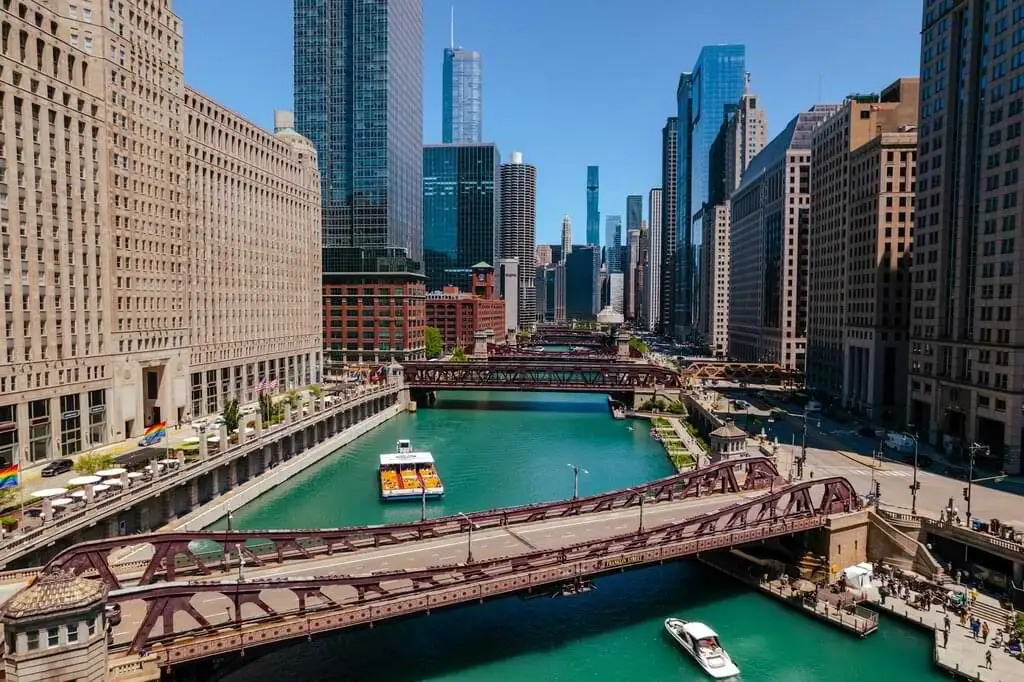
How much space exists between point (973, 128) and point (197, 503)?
10176cm

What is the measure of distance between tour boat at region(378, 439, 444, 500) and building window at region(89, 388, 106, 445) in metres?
33.3

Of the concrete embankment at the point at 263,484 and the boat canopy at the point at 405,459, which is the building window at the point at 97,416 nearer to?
the concrete embankment at the point at 263,484

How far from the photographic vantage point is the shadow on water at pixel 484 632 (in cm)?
4541

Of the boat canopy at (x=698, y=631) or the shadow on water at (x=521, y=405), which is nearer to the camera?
the boat canopy at (x=698, y=631)

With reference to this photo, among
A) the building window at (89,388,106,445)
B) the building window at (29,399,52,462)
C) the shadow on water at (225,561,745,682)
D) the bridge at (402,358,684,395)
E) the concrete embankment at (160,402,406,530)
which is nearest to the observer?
the shadow on water at (225,561,745,682)

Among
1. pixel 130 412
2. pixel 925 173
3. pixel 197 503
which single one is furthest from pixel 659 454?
pixel 130 412

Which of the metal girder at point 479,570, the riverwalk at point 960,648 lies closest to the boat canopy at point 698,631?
the metal girder at point 479,570

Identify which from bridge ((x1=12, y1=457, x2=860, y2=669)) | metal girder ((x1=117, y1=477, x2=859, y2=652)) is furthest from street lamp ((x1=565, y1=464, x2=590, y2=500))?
metal girder ((x1=117, y1=477, x2=859, y2=652))

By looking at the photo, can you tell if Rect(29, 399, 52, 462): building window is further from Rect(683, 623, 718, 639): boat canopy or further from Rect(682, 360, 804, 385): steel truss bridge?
Rect(682, 360, 804, 385): steel truss bridge

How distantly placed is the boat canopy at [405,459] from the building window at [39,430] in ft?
123

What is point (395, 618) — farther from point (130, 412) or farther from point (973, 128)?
point (973, 128)

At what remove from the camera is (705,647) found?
46.6 meters

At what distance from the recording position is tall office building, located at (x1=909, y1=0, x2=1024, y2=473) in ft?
265

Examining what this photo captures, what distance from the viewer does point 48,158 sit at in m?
77.4
